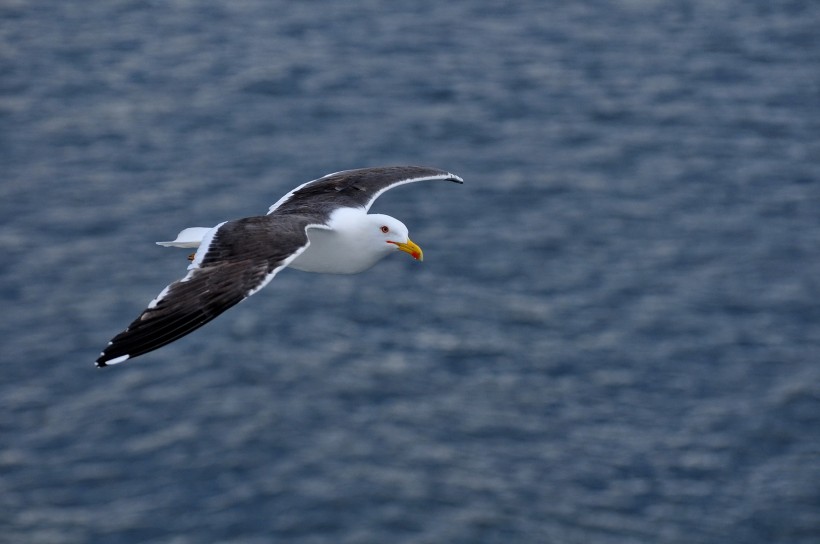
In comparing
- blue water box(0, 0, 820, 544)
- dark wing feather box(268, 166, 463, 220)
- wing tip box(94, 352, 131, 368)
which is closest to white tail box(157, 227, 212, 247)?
dark wing feather box(268, 166, 463, 220)

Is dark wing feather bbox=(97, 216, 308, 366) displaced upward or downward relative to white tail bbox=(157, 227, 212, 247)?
downward

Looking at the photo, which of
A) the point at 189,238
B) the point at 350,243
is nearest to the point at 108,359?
the point at 189,238

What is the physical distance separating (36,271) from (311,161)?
12.9m

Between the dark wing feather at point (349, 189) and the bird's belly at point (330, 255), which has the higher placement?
the dark wing feather at point (349, 189)

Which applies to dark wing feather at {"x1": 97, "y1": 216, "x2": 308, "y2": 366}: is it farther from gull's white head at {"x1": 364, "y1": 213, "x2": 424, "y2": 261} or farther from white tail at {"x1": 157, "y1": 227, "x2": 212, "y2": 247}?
gull's white head at {"x1": 364, "y1": 213, "x2": 424, "y2": 261}

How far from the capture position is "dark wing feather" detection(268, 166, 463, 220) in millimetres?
27938

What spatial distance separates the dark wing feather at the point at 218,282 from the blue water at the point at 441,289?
101 ft

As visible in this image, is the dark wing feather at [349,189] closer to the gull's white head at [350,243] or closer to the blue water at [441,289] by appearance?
the gull's white head at [350,243]

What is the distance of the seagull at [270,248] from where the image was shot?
21.5 metres

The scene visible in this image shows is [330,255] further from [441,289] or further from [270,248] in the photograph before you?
[441,289]

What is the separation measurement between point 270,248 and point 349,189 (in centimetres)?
573

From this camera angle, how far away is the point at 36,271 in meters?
64.3

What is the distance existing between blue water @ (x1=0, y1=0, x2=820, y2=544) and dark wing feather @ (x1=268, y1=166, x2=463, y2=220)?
26052mm

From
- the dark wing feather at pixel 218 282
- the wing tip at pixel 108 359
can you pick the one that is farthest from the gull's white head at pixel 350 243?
the wing tip at pixel 108 359
